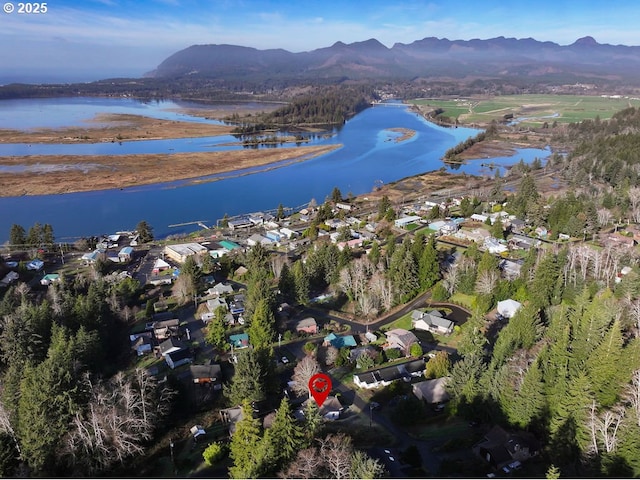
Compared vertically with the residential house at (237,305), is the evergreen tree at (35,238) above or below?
above

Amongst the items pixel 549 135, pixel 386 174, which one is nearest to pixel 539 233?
pixel 386 174

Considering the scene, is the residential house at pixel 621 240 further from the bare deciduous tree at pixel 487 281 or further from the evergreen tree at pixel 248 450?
the evergreen tree at pixel 248 450

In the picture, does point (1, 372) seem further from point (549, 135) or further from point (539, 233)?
point (549, 135)

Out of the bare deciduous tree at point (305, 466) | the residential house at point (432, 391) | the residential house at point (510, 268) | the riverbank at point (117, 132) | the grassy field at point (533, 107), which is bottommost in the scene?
the residential house at point (432, 391)

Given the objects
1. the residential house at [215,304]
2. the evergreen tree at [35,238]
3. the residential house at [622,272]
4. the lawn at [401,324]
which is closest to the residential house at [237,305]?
the residential house at [215,304]

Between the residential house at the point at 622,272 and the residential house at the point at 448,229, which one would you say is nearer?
the residential house at the point at 622,272

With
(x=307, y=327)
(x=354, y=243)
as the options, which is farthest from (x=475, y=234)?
(x=307, y=327)

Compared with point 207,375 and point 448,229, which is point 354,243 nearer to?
point 448,229
